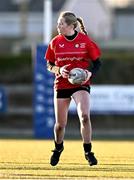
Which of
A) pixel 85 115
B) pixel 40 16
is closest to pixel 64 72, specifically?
pixel 85 115

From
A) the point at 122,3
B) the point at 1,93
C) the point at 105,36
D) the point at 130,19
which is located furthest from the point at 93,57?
the point at 122,3

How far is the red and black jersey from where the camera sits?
11273mm

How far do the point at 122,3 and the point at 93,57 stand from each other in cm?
6658

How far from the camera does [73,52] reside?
11.3m

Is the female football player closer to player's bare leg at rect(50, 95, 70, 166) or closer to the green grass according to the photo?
player's bare leg at rect(50, 95, 70, 166)

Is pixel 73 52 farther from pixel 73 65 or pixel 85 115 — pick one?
pixel 85 115

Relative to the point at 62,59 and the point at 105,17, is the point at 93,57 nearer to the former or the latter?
the point at 62,59

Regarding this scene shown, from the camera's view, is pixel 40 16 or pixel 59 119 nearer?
pixel 59 119

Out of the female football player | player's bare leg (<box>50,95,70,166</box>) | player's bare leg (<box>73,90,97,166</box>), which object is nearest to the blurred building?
player's bare leg (<box>50,95,70,166</box>)

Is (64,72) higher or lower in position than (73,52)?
lower

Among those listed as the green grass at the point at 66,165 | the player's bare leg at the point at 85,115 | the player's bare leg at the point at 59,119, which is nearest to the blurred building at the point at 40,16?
the green grass at the point at 66,165

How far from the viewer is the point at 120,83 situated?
92.0 feet

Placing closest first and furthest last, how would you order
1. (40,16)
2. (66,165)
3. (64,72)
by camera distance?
(64,72) < (66,165) < (40,16)

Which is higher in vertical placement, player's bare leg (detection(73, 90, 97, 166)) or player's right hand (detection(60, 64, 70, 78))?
player's right hand (detection(60, 64, 70, 78))
